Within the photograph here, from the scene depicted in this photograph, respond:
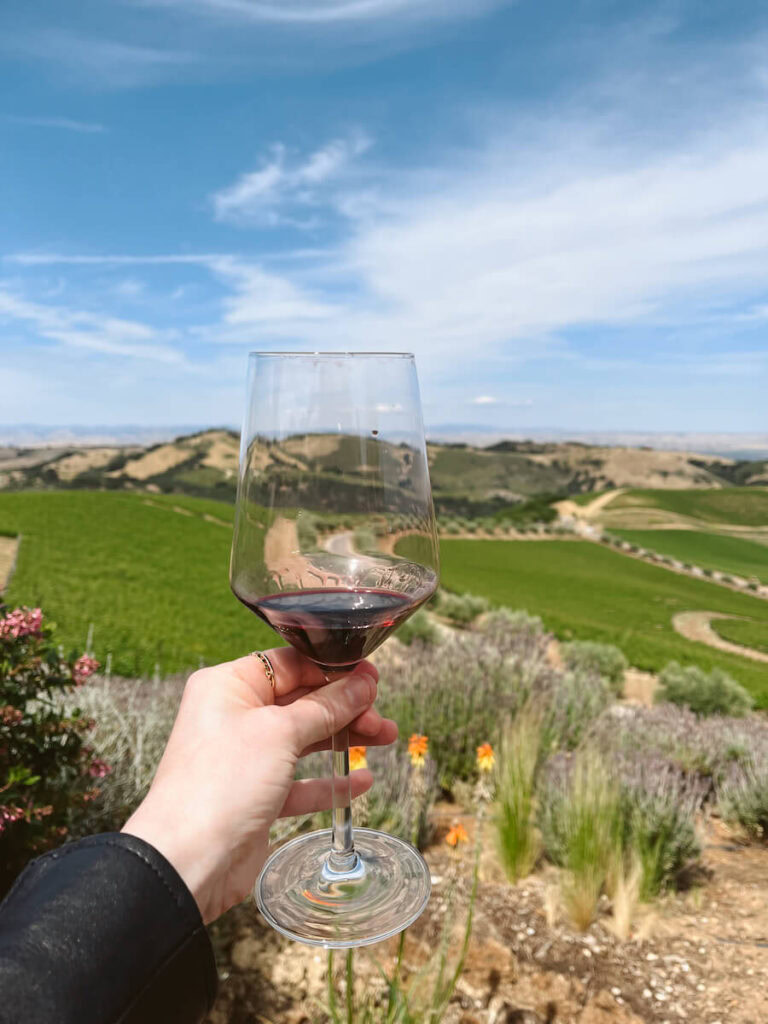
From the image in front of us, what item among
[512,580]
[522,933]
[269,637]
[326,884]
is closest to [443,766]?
[522,933]

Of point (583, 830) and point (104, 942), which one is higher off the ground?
point (104, 942)

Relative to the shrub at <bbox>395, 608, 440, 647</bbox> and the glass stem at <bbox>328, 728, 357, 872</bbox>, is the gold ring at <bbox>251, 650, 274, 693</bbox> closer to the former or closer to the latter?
the glass stem at <bbox>328, 728, 357, 872</bbox>

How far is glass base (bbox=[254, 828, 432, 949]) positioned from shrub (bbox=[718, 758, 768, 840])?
4.70m

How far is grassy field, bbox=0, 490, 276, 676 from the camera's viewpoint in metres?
11.2

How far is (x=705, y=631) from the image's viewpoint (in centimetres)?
2047

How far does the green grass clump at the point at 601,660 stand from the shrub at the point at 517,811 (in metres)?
5.86

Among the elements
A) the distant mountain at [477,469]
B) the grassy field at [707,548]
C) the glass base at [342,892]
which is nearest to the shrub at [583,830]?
the glass base at [342,892]

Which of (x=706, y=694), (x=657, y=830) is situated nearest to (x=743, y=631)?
(x=706, y=694)

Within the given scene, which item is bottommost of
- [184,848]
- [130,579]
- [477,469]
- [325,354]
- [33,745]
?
[130,579]

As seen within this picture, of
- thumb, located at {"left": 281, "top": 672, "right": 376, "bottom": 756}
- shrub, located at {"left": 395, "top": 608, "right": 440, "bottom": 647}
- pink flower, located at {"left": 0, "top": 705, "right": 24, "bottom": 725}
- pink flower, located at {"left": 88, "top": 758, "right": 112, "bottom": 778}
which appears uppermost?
thumb, located at {"left": 281, "top": 672, "right": 376, "bottom": 756}

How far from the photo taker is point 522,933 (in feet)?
12.9

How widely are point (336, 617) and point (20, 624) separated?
7.55ft

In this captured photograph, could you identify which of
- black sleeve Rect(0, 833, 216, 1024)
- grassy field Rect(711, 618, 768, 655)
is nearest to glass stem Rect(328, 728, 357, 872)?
black sleeve Rect(0, 833, 216, 1024)

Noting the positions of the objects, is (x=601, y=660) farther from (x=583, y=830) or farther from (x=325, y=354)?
(x=325, y=354)
